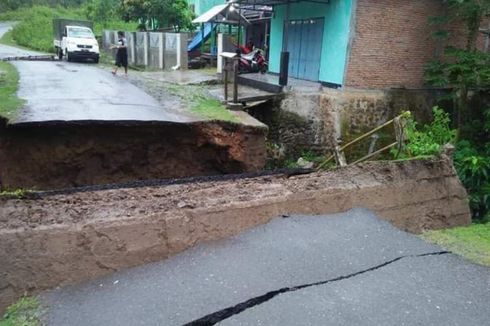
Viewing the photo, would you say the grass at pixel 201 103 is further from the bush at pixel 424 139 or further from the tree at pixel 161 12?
the tree at pixel 161 12

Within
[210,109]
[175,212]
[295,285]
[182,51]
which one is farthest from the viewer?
[182,51]

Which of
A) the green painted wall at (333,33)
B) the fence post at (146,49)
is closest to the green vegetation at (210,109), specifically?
the green painted wall at (333,33)

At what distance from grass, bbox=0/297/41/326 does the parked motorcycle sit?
1456cm

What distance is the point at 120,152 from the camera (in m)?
8.77

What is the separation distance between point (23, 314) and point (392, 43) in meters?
11.9

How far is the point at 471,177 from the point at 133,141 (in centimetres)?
747

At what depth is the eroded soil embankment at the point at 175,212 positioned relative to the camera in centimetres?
335

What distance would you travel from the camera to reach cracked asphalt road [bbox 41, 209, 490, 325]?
3.00m

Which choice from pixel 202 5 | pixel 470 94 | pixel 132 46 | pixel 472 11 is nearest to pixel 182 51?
pixel 132 46

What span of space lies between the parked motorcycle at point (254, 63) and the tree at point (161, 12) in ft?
29.0

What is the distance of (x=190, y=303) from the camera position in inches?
122

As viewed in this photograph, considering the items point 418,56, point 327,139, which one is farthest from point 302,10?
point 327,139

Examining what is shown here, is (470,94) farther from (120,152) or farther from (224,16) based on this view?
(120,152)

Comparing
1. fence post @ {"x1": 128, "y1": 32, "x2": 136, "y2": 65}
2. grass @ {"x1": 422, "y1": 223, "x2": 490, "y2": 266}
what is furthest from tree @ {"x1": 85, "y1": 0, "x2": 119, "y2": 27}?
grass @ {"x1": 422, "y1": 223, "x2": 490, "y2": 266}
